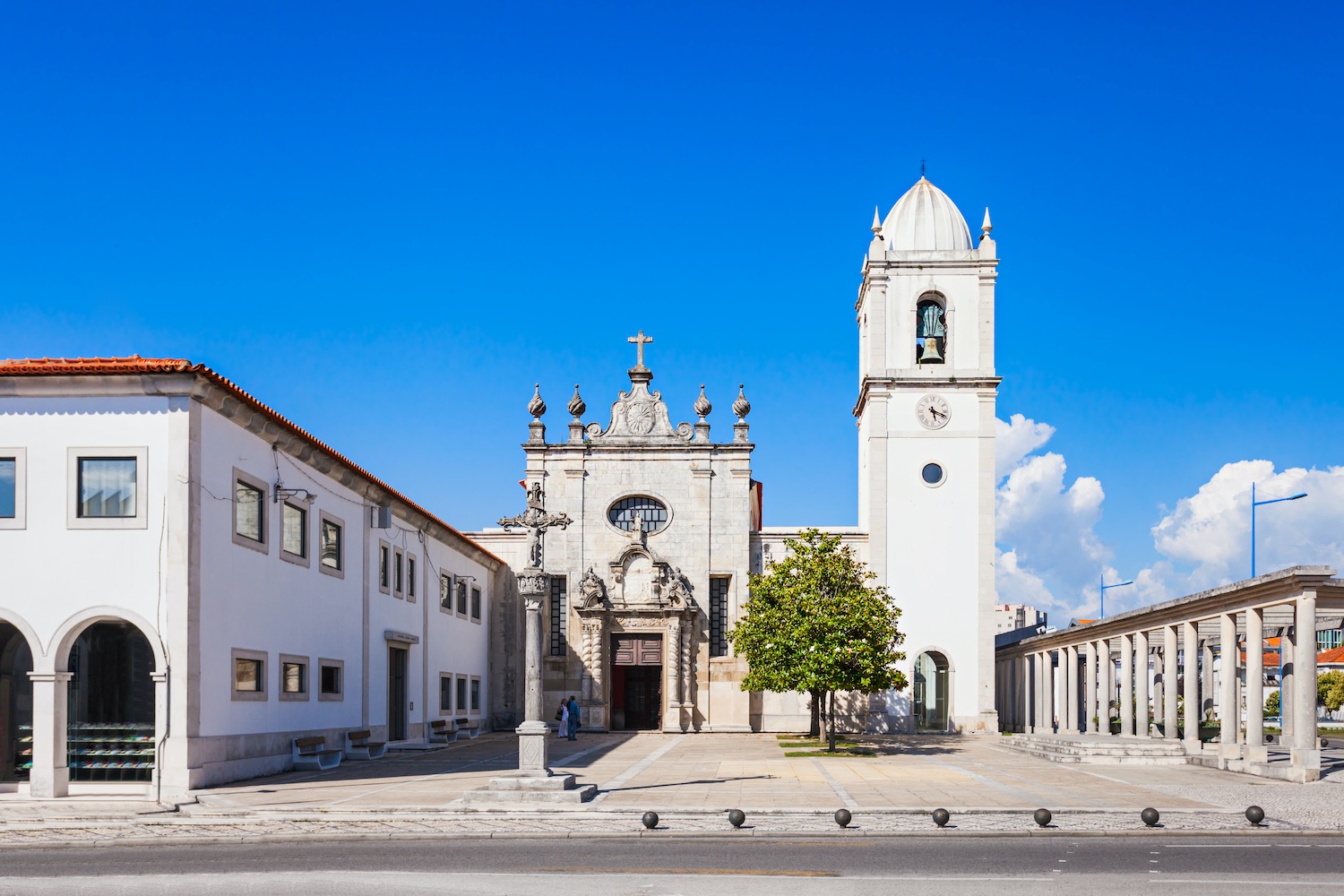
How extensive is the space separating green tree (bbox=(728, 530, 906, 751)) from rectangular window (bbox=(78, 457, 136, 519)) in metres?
17.8

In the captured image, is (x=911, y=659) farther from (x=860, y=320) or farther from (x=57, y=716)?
(x=57, y=716)

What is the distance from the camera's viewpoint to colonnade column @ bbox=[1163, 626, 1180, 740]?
31.9 m

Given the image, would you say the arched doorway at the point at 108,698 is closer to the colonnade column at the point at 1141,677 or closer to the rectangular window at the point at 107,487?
the rectangular window at the point at 107,487

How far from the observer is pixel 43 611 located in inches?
842

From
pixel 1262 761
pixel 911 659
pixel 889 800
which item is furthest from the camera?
pixel 911 659

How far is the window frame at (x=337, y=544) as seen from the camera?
28.9m

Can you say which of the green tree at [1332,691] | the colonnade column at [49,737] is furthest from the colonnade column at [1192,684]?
the green tree at [1332,691]

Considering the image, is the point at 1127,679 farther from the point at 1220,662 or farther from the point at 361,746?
the point at 361,746

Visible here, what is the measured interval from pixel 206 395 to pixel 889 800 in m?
13.2

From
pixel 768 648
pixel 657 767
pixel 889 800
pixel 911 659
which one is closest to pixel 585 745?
pixel 768 648

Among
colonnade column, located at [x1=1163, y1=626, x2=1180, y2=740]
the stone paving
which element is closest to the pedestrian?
the stone paving

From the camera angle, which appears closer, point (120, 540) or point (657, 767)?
point (120, 540)

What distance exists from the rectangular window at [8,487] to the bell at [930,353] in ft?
104

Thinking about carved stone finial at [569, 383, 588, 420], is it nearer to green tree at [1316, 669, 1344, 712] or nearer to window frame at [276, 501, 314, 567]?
window frame at [276, 501, 314, 567]
